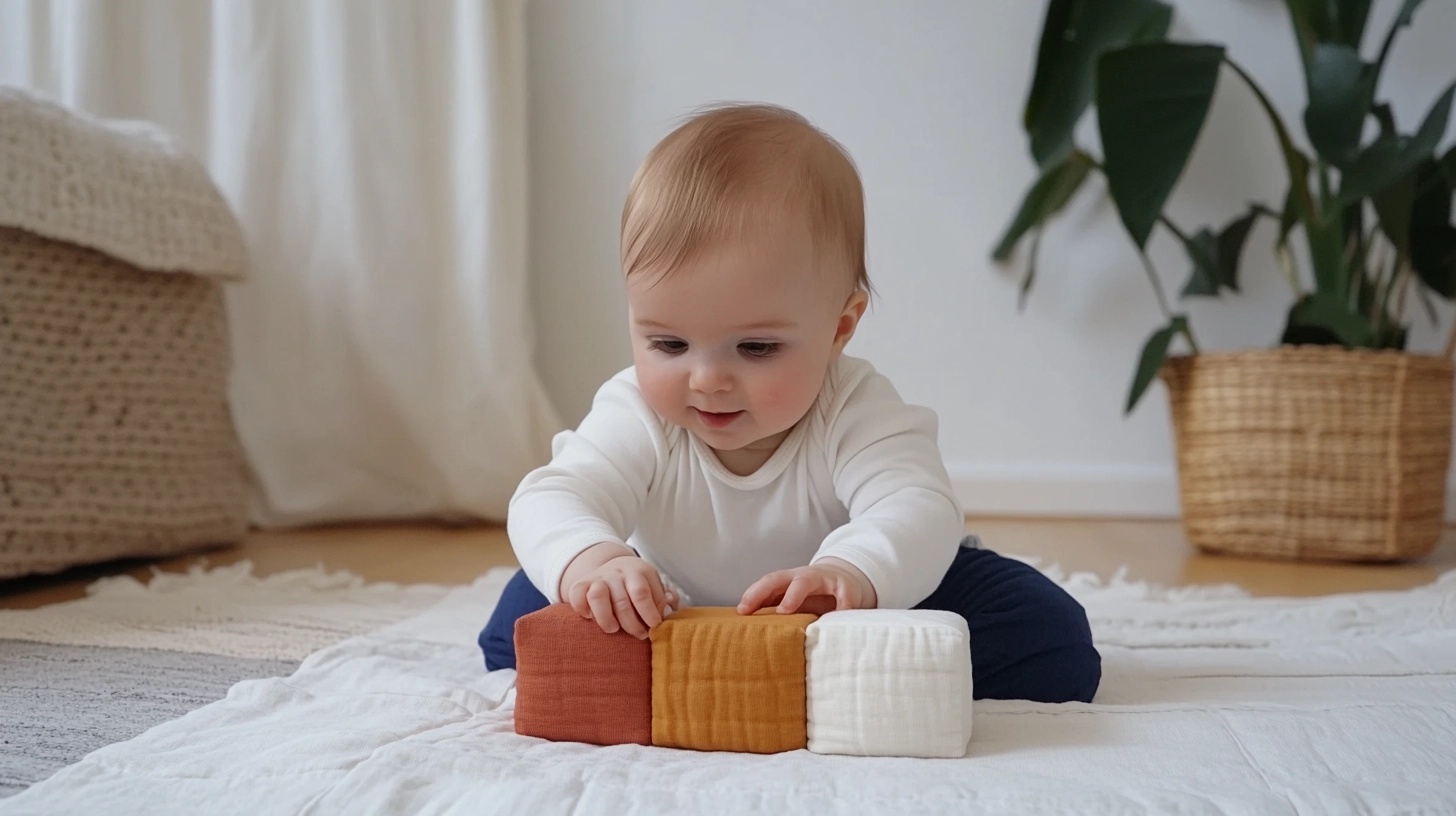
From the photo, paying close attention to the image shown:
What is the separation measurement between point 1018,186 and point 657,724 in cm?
151

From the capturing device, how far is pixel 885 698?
25.6 inches

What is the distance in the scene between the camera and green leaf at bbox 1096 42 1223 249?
58.1 inches

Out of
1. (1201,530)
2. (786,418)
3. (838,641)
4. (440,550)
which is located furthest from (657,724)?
(1201,530)

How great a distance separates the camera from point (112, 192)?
54.2 inches

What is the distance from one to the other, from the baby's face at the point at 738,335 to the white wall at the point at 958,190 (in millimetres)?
1226

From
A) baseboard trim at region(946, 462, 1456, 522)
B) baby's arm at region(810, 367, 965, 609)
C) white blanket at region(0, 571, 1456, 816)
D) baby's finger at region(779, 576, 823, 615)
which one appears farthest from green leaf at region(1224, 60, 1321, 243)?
baby's finger at region(779, 576, 823, 615)

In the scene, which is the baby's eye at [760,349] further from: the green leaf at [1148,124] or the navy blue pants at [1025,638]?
the green leaf at [1148,124]

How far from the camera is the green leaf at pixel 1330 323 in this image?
161 cm

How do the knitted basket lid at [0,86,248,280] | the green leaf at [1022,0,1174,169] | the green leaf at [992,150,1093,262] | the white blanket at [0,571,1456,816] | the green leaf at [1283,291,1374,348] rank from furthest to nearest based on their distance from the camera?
the green leaf at [992,150,1093,262] < the green leaf at [1022,0,1174,169] < the green leaf at [1283,291,1374,348] < the knitted basket lid at [0,86,248,280] < the white blanket at [0,571,1456,816]

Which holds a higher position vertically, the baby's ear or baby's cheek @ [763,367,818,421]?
the baby's ear

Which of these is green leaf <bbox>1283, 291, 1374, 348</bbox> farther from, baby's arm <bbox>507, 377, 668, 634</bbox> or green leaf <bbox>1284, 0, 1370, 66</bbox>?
baby's arm <bbox>507, 377, 668, 634</bbox>

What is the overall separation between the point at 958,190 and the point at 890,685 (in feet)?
4.84

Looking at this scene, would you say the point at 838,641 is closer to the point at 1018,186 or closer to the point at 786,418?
the point at 786,418

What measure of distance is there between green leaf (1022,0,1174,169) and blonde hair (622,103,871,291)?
104cm
